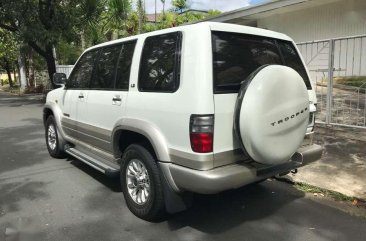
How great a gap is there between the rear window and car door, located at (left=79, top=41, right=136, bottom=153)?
1.23m

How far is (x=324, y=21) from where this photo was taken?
14.2 meters

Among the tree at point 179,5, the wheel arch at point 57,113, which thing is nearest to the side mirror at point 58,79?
the wheel arch at point 57,113

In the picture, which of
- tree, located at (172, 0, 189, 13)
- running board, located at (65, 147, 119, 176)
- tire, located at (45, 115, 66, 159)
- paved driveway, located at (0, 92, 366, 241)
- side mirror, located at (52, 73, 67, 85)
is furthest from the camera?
tree, located at (172, 0, 189, 13)

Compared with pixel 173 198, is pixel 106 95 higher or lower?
higher

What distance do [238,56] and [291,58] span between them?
1028 millimetres

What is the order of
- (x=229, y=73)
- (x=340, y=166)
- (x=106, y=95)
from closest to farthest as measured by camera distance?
(x=229, y=73) → (x=106, y=95) → (x=340, y=166)

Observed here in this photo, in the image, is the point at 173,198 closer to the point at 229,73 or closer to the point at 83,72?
the point at 229,73

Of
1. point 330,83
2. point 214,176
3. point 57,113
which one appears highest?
point 330,83

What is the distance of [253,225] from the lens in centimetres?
418

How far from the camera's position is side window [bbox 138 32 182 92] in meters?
3.84

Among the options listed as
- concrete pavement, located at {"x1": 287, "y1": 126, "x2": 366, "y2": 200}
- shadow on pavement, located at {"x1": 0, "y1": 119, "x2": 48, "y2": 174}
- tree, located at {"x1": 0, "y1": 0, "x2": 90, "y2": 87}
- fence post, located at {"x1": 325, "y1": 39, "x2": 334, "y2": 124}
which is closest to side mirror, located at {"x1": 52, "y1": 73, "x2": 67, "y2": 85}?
shadow on pavement, located at {"x1": 0, "y1": 119, "x2": 48, "y2": 174}

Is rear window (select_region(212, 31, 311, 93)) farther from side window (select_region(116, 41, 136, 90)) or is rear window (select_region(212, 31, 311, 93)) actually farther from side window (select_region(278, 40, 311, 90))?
side window (select_region(116, 41, 136, 90))

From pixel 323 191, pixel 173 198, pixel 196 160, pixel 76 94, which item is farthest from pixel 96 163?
pixel 323 191

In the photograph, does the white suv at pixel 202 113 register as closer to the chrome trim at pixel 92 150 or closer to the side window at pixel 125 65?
the side window at pixel 125 65
